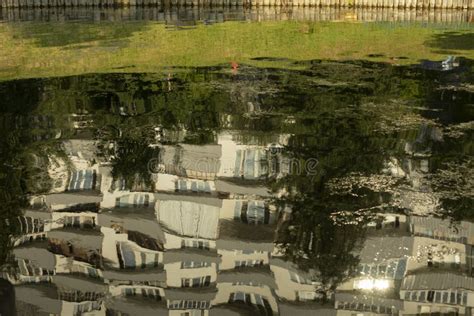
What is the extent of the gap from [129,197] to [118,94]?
242 inches

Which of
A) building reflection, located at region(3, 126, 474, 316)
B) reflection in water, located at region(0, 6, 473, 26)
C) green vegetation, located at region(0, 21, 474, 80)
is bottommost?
building reflection, located at region(3, 126, 474, 316)

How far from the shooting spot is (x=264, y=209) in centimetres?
880

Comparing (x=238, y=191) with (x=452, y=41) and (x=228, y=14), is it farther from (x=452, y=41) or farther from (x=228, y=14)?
(x=228, y=14)

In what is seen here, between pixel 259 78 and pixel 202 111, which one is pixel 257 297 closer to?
pixel 202 111

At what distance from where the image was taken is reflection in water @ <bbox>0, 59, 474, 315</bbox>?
695 centimetres

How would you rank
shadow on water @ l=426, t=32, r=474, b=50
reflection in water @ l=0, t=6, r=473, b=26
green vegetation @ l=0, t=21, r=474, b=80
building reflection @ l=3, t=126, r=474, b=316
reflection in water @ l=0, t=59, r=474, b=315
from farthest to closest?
reflection in water @ l=0, t=6, r=473, b=26 → shadow on water @ l=426, t=32, r=474, b=50 → green vegetation @ l=0, t=21, r=474, b=80 → reflection in water @ l=0, t=59, r=474, b=315 → building reflection @ l=3, t=126, r=474, b=316

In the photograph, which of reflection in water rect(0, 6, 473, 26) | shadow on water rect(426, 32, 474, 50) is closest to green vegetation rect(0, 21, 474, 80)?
shadow on water rect(426, 32, 474, 50)

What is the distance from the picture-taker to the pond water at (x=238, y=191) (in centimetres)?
698

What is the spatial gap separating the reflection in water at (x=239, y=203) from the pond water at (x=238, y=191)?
3 cm

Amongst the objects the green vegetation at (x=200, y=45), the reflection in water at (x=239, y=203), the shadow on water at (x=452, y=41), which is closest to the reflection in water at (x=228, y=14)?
the green vegetation at (x=200, y=45)

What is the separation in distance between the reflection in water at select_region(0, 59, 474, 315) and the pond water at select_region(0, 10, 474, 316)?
3 centimetres

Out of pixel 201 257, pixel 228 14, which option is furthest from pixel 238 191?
pixel 228 14

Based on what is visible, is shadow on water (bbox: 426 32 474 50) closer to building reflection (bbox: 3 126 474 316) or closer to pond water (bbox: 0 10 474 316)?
pond water (bbox: 0 10 474 316)

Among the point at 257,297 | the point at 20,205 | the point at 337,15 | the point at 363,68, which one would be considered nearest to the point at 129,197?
the point at 20,205
